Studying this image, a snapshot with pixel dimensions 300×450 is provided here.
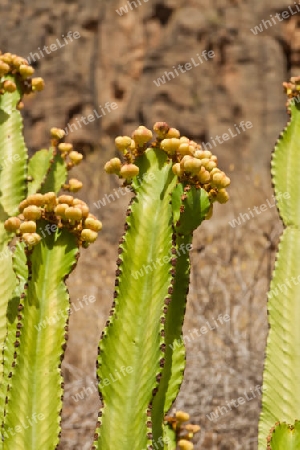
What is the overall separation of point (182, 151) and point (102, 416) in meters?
0.72

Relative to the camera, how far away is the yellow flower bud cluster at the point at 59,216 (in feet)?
5.28

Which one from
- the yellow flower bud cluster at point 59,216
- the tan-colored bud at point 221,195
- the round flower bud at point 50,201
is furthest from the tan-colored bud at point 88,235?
the tan-colored bud at point 221,195

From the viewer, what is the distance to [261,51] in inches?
318

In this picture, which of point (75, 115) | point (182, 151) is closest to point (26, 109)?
point (75, 115)

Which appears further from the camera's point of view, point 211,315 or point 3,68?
point 211,315

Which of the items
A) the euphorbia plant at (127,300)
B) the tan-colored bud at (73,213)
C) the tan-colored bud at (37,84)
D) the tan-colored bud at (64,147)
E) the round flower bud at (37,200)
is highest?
the tan-colored bud at (37,84)

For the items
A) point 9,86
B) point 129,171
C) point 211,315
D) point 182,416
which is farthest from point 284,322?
point 211,315

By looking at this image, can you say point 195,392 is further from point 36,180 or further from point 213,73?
point 213,73

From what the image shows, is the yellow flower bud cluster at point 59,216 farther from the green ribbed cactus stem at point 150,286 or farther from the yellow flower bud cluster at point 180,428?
the yellow flower bud cluster at point 180,428

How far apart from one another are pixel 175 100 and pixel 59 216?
6726mm

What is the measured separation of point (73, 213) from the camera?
63.3 inches

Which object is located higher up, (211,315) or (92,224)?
(211,315)

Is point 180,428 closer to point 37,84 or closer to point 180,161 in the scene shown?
point 180,161

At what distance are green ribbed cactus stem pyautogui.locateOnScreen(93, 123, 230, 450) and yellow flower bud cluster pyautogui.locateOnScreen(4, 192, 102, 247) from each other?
98 millimetres
